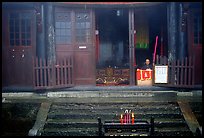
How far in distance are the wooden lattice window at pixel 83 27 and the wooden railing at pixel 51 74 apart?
1169mm

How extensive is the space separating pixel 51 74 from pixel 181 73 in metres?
5.05

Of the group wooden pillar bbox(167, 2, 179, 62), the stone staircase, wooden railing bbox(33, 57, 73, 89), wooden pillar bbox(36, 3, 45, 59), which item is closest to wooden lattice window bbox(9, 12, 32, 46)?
wooden pillar bbox(36, 3, 45, 59)

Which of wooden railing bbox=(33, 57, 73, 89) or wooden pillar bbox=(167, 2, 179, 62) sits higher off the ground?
wooden pillar bbox=(167, 2, 179, 62)

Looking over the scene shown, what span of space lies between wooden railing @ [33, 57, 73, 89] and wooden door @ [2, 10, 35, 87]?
0.74m

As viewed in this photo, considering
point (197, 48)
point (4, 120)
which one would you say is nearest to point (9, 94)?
point (4, 120)

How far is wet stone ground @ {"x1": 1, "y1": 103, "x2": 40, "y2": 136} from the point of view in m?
9.48

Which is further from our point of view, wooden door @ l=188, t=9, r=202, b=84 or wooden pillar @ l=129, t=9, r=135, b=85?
wooden pillar @ l=129, t=9, r=135, b=85

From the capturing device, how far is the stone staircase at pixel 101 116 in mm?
8992

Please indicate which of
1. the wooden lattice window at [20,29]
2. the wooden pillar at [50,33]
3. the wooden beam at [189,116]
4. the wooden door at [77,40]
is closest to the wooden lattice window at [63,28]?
the wooden door at [77,40]

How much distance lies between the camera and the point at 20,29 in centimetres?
1184

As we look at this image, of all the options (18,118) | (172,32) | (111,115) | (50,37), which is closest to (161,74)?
(172,32)

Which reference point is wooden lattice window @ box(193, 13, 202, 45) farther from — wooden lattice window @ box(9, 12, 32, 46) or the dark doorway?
wooden lattice window @ box(9, 12, 32, 46)

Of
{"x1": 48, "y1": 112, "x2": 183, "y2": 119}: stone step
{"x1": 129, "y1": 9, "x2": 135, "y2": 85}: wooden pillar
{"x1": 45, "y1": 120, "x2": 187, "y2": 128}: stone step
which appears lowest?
{"x1": 45, "y1": 120, "x2": 187, "y2": 128}: stone step

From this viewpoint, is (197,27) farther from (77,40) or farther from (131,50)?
(77,40)
